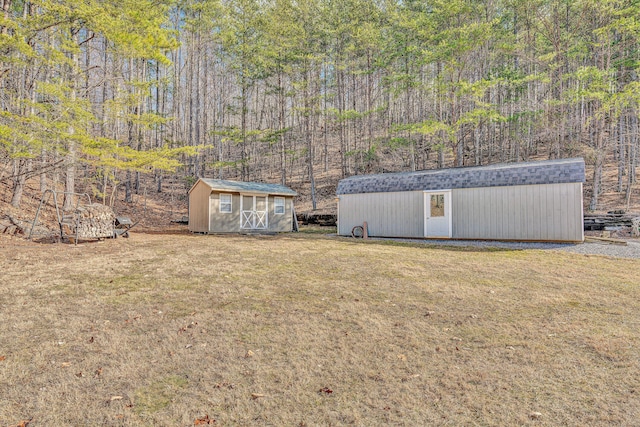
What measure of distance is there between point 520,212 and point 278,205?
1244 cm

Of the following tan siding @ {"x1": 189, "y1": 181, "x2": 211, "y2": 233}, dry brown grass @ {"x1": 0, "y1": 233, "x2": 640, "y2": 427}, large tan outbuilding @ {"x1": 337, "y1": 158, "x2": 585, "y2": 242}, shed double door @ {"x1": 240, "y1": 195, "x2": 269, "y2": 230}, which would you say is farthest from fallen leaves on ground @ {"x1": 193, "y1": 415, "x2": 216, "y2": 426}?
shed double door @ {"x1": 240, "y1": 195, "x2": 269, "y2": 230}

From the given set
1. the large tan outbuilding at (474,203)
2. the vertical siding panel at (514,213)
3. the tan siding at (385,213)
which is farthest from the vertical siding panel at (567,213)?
the tan siding at (385,213)

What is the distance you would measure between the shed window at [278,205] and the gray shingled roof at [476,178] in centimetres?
431

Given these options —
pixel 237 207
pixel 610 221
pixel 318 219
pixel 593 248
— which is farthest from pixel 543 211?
pixel 237 207

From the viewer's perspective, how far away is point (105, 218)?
41.5 feet

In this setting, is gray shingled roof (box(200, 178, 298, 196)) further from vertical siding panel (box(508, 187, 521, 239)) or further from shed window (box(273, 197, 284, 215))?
vertical siding panel (box(508, 187, 521, 239))

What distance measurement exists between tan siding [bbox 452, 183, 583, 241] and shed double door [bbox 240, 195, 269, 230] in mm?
10206

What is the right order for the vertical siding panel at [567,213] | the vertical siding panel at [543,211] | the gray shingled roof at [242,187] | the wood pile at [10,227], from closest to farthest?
the wood pile at [10,227] → the vertical siding panel at [567,213] → the vertical siding panel at [543,211] → the gray shingled roof at [242,187]

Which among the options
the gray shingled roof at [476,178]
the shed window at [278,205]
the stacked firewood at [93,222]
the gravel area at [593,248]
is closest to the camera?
the gravel area at [593,248]

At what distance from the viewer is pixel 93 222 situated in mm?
12312

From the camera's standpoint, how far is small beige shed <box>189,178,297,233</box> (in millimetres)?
17484

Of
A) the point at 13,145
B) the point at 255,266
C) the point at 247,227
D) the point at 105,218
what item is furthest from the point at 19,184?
the point at 255,266

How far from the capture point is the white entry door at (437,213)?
14875 mm

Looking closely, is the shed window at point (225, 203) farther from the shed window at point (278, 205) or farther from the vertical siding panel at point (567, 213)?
the vertical siding panel at point (567, 213)
